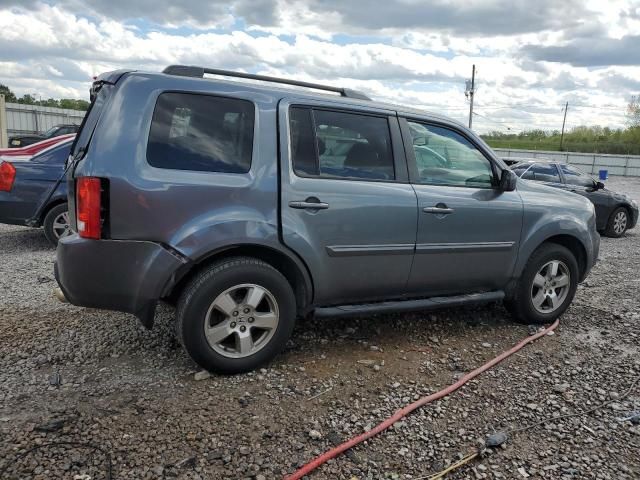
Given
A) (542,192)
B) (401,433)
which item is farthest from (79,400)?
(542,192)

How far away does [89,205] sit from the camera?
3.05 meters

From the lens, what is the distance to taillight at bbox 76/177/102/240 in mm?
3047

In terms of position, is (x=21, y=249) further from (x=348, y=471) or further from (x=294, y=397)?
(x=348, y=471)

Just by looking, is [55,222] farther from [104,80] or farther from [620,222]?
[620,222]

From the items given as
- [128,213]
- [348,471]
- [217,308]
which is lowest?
[348,471]

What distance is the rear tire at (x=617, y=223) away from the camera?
1034 cm

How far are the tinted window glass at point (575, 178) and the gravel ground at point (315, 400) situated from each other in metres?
6.46

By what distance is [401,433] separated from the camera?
297 cm

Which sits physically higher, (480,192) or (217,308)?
(480,192)

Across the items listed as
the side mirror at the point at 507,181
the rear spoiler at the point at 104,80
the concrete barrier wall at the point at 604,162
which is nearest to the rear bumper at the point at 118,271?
the rear spoiler at the point at 104,80

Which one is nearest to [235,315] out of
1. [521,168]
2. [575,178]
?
[521,168]

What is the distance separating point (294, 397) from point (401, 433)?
2.27ft

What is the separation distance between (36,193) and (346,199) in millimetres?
5202

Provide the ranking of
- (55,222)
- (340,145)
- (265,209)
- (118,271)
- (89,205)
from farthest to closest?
(55,222)
(340,145)
(265,209)
(118,271)
(89,205)
